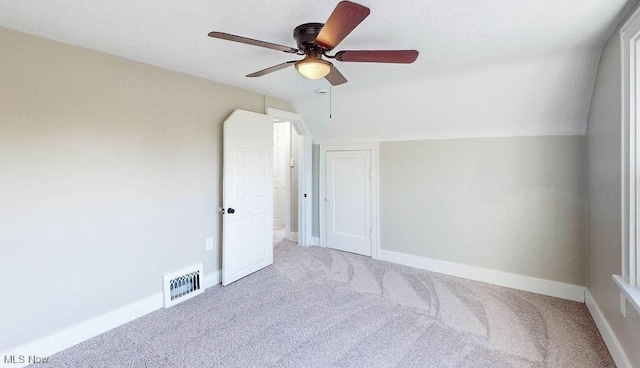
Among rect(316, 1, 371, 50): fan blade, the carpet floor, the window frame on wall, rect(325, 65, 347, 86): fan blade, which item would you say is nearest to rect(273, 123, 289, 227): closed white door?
the carpet floor

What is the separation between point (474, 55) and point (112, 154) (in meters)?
3.18

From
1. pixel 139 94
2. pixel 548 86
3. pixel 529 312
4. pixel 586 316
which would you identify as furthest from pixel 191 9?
pixel 586 316

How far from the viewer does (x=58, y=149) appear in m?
2.21

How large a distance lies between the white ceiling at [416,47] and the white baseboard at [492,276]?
159cm

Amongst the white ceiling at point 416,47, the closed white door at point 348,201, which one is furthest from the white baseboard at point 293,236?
the white ceiling at point 416,47

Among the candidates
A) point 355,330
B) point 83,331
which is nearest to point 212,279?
point 83,331

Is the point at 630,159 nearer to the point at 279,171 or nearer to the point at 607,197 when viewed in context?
the point at 607,197

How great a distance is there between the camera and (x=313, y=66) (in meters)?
1.84

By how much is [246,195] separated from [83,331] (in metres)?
1.89

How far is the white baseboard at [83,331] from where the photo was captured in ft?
6.72

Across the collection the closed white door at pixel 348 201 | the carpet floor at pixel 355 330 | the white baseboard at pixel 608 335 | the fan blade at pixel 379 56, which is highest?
the fan blade at pixel 379 56

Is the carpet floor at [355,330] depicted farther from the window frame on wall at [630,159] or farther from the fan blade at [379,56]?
the fan blade at [379,56]

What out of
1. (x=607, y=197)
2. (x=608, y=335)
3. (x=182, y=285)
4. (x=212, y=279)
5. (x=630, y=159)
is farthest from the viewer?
(x=212, y=279)

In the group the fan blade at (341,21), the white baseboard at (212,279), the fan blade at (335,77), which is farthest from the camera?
the white baseboard at (212,279)
